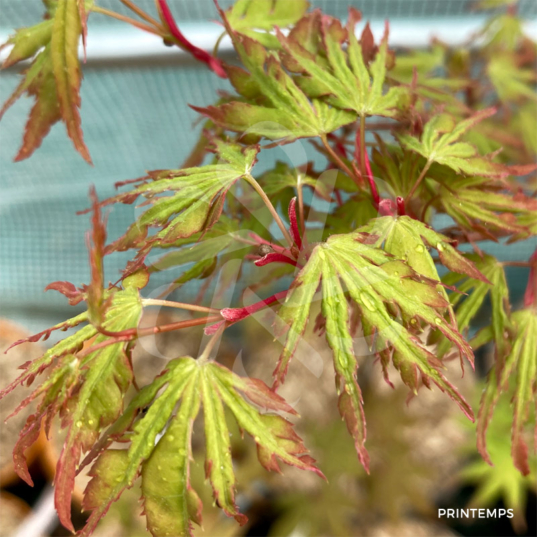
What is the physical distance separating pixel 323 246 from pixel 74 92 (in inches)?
11.5

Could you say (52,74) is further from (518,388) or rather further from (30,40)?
(518,388)

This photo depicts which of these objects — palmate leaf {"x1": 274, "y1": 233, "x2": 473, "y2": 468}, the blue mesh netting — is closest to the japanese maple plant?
palmate leaf {"x1": 274, "y1": 233, "x2": 473, "y2": 468}

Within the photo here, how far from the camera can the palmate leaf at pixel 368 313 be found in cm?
37

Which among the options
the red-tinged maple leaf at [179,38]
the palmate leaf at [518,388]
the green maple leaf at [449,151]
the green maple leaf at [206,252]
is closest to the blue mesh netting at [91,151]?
the red-tinged maple leaf at [179,38]

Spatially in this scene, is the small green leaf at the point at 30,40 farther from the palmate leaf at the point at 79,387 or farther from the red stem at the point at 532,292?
the red stem at the point at 532,292

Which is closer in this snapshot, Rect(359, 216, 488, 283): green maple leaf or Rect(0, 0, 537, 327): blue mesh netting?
Rect(359, 216, 488, 283): green maple leaf

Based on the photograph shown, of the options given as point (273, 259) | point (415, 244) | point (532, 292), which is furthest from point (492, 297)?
point (273, 259)

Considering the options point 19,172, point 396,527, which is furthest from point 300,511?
point 19,172

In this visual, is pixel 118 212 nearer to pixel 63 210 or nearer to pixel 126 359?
pixel 63 210

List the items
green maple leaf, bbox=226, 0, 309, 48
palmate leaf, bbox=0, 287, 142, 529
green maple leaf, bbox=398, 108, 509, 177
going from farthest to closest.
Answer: green maple leaf, bbox=226, 0, 309, 48
green maple leaf, bbox=398, 108, 509, 177
palmate leaf, bbox=0, 287, 142, 529

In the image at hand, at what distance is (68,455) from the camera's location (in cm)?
36

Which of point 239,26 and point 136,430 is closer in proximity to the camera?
point 136,430

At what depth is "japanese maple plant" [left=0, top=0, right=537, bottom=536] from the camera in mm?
380

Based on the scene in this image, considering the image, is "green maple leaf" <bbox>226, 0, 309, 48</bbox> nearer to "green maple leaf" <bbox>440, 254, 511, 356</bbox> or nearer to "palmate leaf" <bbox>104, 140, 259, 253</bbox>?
"palmate leaf" <bbox>104, 140, 259, 253</bbox>
